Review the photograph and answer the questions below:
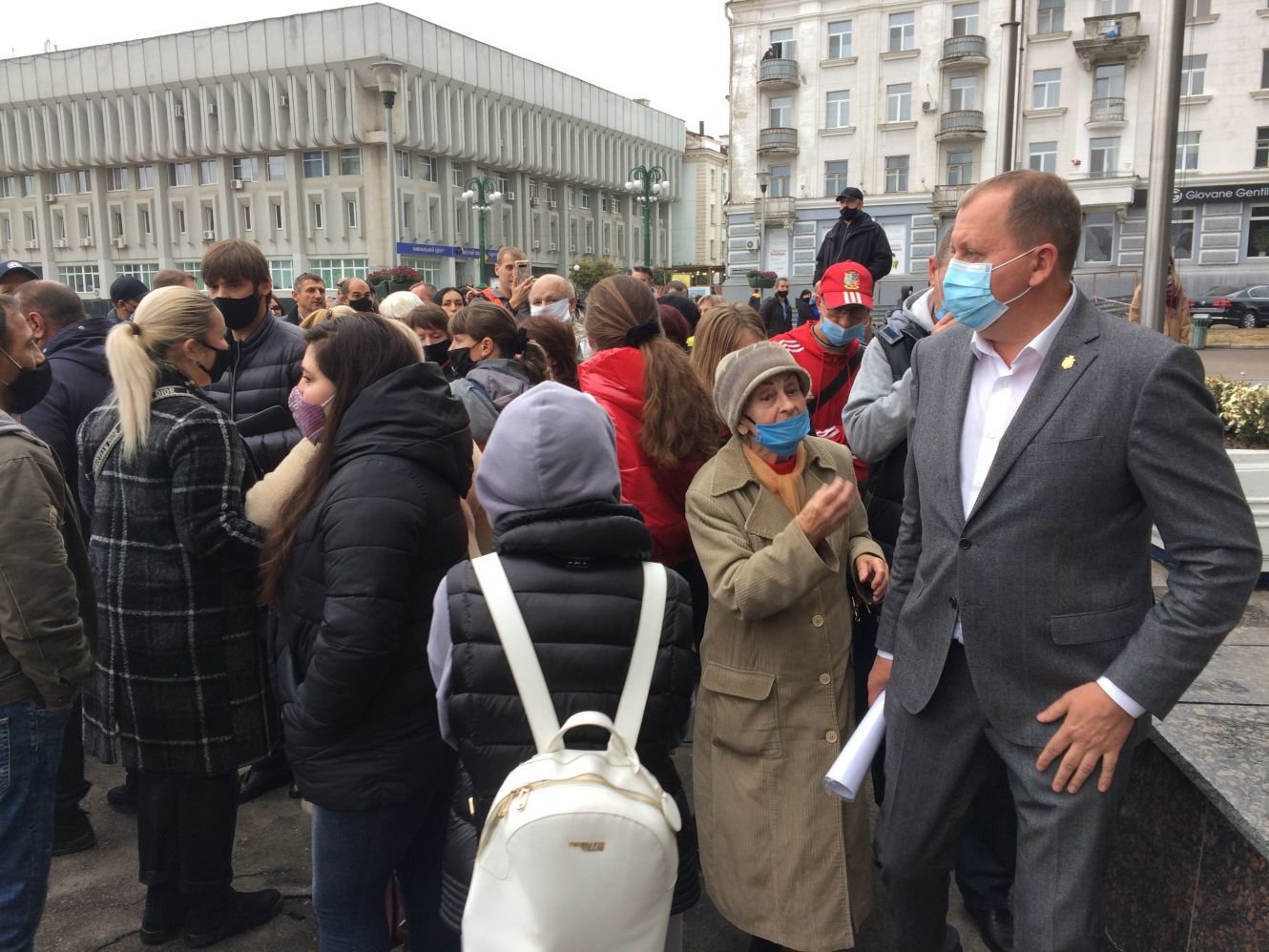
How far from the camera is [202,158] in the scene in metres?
61.4

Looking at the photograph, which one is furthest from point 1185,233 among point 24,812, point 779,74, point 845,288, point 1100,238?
point 24,812

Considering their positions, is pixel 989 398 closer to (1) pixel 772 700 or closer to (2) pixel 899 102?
(1) pixel 772 700

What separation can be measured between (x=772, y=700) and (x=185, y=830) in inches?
78.6

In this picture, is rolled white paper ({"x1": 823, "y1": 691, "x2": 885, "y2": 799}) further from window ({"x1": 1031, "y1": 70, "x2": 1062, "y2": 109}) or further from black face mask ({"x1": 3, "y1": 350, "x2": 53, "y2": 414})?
window ({"x1": 1031, "y1": 70, "x2": 1062, "y2": 109})

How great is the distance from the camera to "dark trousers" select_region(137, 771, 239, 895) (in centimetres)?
321

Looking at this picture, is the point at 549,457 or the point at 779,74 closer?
the point at 549,457

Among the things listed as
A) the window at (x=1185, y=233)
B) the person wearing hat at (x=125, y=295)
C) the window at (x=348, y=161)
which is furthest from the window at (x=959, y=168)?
the person wearing hat at (x=125, y=295)

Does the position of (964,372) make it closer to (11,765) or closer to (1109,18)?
(11,765)

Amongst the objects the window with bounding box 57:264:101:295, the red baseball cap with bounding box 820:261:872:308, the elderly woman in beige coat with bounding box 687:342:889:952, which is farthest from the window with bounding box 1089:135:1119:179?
the window with bounding box 57:264:101:295

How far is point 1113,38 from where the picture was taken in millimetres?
36656

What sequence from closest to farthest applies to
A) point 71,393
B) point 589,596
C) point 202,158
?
point 589,596 → point 71,393 → point 202,158

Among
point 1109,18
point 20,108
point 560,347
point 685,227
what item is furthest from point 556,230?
point 560,347

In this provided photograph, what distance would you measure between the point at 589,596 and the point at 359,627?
59 centimetres

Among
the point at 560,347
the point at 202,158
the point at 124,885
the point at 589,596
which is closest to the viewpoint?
the point at 589,596
